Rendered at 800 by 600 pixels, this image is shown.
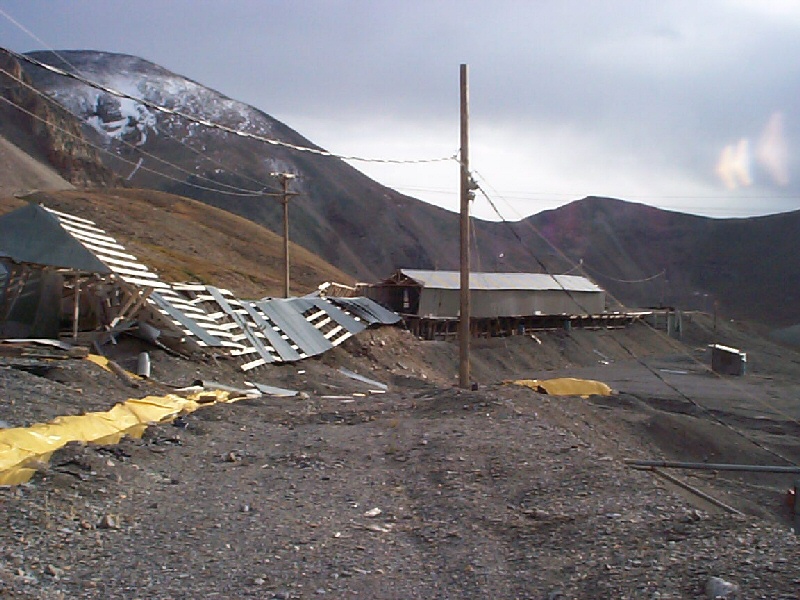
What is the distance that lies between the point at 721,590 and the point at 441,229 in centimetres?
12787

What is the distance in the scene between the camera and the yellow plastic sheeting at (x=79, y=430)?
7.85 m

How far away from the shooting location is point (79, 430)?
9812 mm

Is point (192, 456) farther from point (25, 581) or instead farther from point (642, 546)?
point (642, 546)

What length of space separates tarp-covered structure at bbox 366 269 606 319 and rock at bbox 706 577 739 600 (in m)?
34.1

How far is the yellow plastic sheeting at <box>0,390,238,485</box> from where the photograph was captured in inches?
309

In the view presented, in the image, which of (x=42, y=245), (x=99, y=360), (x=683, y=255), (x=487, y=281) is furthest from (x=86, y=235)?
(x=683, y=255)

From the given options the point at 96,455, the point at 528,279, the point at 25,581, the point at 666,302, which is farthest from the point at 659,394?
the point at 666,302

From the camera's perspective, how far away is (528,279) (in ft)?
176

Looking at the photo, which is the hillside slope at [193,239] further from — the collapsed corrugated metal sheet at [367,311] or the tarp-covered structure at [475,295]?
the collapsed corrugated metal sheet at [367,311]

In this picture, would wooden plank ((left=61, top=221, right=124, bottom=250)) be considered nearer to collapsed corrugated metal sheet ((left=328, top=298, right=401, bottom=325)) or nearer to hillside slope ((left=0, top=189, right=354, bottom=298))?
collapsed corrugated metal sheet ((left=328, top=298, right=401, bottom=325))

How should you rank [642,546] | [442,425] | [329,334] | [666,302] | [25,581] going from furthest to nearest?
[666,302], [329,334], [442,425], [642,546], [25,581]

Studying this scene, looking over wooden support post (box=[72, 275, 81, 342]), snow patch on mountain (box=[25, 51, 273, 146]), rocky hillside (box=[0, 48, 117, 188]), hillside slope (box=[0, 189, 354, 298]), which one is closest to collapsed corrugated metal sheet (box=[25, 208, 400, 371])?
wooden support post (box=[72, 275, 81, 342])

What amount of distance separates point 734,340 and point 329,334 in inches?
2162

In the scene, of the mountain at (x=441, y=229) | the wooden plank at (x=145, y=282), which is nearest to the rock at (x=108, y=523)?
the wooden plank at (x=145, y=282)
